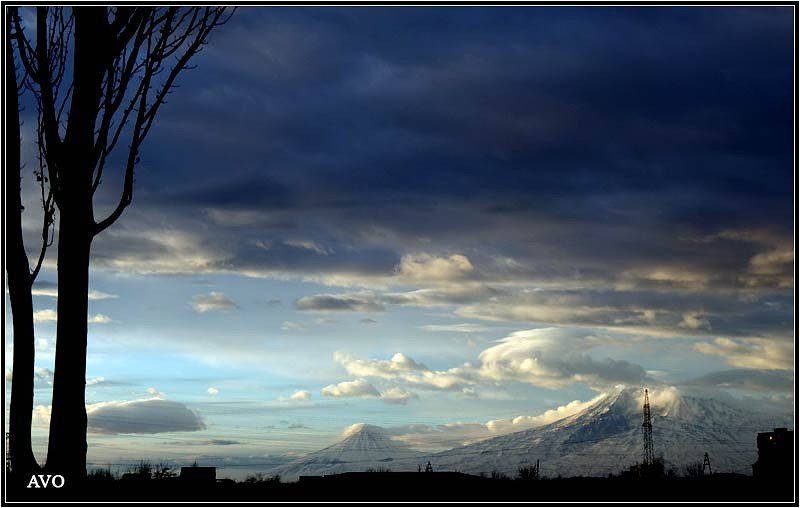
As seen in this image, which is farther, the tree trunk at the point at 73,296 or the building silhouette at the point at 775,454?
the building silhouette at the point at 775,454

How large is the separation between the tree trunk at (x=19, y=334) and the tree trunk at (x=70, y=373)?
2.98 ft

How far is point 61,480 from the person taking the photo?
11516 millimetres

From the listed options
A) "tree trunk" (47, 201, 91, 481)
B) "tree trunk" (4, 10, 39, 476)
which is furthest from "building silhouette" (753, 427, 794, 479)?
"tree trunk" (4, 10, 39, 476)

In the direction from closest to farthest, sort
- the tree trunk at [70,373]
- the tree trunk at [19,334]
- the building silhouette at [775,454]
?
the tree trunk at [70,373]
the tree trunk at [19,334]
the building silhouette at [775,454]

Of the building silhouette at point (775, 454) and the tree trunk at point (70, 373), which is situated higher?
the tree trunk at point (70, 373)

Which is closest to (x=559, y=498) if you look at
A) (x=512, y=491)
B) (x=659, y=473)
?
(x=512, y=491)

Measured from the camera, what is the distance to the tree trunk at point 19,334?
Answer: 40.2ft

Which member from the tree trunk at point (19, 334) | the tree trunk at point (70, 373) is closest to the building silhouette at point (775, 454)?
the tree trunk at point (70, 373)

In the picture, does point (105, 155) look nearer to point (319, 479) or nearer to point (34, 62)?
point (34, 62)

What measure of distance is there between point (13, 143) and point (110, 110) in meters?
1.51

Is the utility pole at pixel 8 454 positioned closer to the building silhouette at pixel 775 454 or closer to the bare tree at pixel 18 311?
the bare tree at pixel 18 311

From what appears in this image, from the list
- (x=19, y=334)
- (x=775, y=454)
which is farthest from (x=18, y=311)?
(x=775, y=454)

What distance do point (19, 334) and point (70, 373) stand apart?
1.26m

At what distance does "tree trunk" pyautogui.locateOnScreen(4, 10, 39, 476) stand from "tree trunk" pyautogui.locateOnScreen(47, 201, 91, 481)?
91 centimetres
